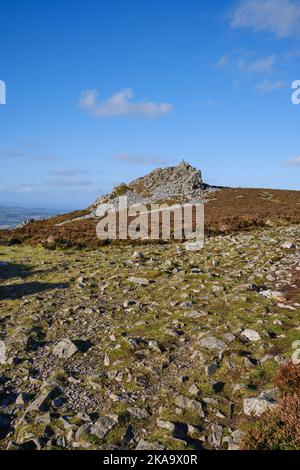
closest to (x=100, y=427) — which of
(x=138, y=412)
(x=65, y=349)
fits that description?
(x=138, y=412)

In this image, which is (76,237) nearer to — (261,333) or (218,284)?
(218,284)

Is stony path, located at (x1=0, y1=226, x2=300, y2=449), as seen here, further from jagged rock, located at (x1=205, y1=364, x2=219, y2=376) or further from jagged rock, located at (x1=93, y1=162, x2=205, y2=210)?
jagged rock, located at (x1=93, y1=162, x2=205, y2=210)

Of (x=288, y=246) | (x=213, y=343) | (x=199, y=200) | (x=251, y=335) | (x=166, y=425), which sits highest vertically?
(x=199, y=200)

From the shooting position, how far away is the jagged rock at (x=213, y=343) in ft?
32.1

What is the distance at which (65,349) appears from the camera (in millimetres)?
10094

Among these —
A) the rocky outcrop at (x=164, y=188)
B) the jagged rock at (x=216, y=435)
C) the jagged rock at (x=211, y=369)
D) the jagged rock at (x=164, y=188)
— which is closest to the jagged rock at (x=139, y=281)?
the jagged rock at (x=211, y=369)

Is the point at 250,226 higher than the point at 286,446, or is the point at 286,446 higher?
the point at 250,226

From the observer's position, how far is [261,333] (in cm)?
1033

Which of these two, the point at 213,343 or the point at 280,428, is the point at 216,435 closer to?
the point at 280,428

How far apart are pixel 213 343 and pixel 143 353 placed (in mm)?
1754

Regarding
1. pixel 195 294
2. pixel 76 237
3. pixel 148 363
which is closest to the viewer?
pixel 148 363

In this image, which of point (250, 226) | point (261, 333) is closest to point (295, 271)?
point (261, 333)

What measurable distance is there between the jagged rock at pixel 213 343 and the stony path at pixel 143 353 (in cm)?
3
